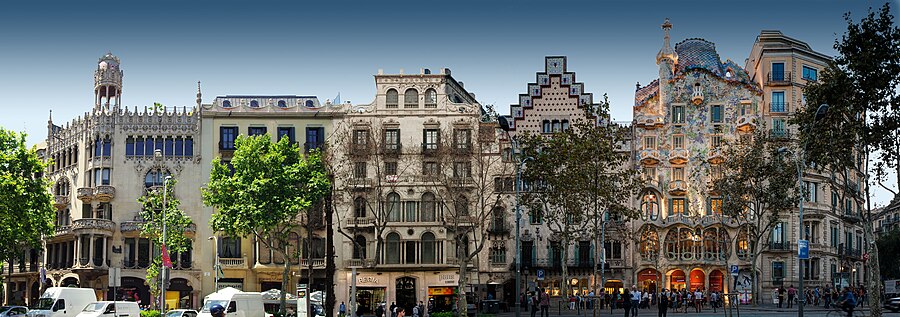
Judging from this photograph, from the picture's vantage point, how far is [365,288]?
296 ft

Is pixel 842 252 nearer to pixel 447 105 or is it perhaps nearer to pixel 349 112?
pixel 447 105

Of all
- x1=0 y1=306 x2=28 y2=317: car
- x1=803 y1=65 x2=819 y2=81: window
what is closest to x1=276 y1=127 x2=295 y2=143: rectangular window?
x1=0 y1=306 x2=28 y2=317: car

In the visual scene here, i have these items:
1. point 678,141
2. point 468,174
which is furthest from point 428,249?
point 678,141

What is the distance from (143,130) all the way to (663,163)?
41.5 meters

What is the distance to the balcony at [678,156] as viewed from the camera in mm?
93375

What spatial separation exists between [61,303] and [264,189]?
16.2 metres

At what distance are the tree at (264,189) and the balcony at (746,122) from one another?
34.4m

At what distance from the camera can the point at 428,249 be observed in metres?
90.4

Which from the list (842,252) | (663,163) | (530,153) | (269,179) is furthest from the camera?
(842,252)

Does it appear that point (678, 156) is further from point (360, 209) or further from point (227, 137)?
point (227, 137)

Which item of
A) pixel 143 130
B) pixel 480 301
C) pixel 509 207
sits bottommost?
pixel 480 301

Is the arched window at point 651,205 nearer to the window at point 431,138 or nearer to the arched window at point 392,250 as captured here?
the window at point 431,138

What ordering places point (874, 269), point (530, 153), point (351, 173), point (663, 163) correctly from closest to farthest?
point (874, 269) → point (530, 153) → point (351, 173) → point (663, 163)

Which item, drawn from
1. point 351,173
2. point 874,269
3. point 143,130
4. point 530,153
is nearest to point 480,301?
point 351,173
